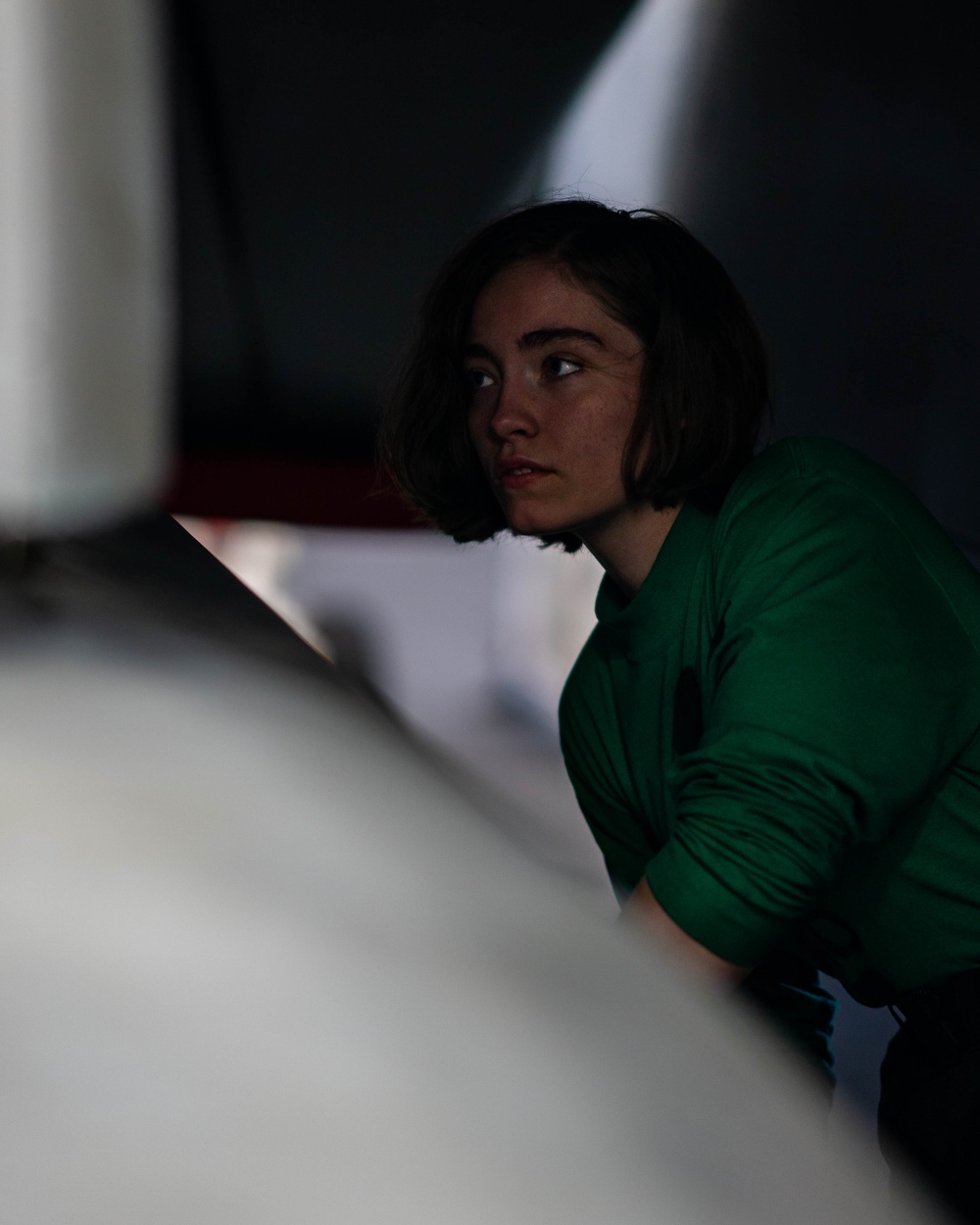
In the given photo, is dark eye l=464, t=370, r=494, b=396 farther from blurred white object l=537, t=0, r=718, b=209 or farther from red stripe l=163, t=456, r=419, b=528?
red stripe l=163, t=456, r=419, b=528

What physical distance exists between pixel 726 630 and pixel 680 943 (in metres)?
0.16

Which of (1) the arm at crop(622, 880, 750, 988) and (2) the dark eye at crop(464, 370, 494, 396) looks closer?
(1) the arm at crop(622, 880, 750, 988)

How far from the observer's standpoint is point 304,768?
150mm

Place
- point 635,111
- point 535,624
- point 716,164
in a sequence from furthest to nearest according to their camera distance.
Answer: point 535,624
point 635,111
point 716,164

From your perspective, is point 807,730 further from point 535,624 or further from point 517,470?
point 535,624

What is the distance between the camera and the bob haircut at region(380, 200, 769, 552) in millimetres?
704

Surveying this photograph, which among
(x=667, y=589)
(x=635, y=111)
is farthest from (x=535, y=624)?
(x=667, y=589)

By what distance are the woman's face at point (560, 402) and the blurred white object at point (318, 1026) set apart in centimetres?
57

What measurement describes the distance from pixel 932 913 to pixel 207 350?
1.60 meters

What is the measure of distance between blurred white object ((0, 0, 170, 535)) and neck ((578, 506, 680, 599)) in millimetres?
545

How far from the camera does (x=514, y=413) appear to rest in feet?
2.38

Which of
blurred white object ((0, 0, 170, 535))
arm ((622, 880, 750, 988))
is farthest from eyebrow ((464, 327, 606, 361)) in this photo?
blurred white object ((0, 0, 170, 535))

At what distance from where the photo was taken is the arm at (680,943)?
1.63 feet

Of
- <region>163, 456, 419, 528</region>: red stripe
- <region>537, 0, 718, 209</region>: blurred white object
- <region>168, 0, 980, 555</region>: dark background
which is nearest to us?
<region>168, 0, 980, 555</region>: dark background
